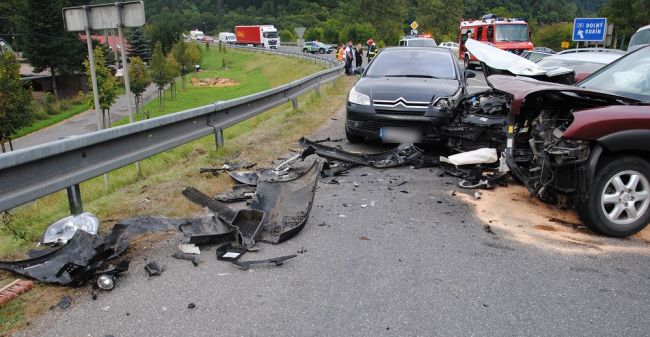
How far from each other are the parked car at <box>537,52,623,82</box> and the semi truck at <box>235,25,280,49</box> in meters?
71.7

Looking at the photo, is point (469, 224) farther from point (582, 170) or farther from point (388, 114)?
point (388, 114)

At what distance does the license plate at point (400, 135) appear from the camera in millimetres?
7261

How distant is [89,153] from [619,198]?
461 cm

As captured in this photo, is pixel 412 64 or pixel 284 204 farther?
pixel 412 64

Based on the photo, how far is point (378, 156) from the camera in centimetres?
710

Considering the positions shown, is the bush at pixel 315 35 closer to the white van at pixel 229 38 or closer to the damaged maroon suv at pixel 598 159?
the white van at pixel 229 38

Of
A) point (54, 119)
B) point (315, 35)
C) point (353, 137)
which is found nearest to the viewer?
point (353, 137)

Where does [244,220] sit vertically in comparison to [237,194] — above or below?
above

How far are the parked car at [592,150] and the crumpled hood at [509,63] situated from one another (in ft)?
4.99

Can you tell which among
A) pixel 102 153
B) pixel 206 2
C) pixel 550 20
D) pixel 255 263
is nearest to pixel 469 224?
pixel 255 263

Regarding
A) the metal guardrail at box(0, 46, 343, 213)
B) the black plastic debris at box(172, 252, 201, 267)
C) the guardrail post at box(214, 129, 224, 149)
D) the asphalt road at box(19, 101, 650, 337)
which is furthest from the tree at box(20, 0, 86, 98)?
the asphalt road at box(19, 101, 650, 337)

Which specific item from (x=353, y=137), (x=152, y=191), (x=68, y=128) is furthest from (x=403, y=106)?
(x=68, y=128)

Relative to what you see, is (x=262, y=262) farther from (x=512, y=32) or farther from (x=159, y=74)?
(x=159, y=74)

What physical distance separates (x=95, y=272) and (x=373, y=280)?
1.90 m
